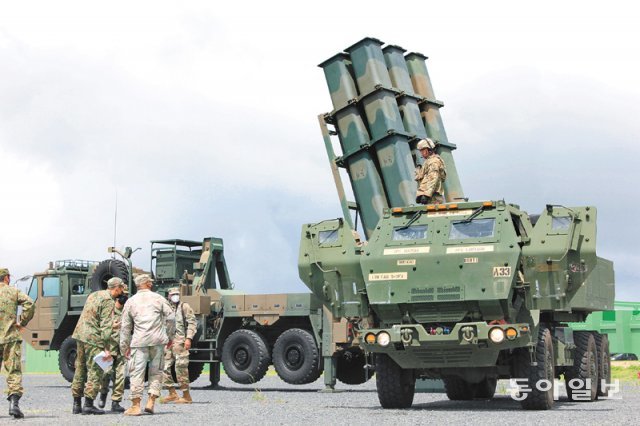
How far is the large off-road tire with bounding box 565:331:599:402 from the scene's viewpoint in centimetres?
1483

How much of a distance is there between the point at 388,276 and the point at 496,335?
155 centimetres

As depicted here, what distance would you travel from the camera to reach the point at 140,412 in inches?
491

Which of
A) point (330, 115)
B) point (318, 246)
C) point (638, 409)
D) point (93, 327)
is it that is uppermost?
point (330, 115)

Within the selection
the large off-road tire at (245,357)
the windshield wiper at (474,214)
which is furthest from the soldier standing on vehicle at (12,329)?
the large off-road tire at (245,357)

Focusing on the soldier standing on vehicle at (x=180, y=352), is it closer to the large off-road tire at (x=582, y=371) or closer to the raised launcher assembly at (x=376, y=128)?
the raised launcher assembly at (x=376, y=128)

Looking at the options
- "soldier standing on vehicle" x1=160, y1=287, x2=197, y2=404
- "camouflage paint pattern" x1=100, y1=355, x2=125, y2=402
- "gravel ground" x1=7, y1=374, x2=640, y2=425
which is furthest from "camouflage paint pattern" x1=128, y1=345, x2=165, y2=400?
"soldier standing on vehicle" x1=160, y1=287, x2=197, y2=404

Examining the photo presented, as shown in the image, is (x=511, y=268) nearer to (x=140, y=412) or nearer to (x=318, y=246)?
(x=318, y=246)

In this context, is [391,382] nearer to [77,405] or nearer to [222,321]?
[77,405]

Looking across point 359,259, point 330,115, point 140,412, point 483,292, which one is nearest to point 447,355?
point 483,292

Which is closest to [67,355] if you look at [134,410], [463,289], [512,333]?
[134,410]

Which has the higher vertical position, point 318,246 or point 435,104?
point 435,104

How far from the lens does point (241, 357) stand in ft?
72.7

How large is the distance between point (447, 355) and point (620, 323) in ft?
112

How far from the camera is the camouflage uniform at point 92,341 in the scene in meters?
12.9
